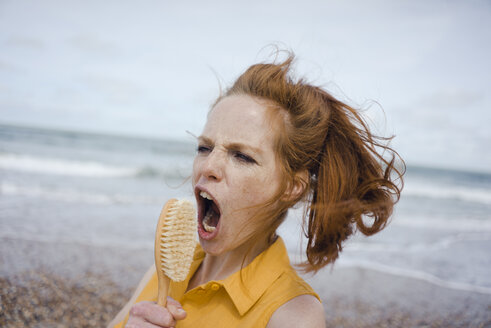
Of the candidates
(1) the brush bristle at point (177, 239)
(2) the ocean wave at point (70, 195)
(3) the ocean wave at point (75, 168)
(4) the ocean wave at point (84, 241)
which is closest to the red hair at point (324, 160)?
(1) the brush bristle at point (177, 239)

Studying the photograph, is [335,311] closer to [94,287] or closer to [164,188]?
[94,287]

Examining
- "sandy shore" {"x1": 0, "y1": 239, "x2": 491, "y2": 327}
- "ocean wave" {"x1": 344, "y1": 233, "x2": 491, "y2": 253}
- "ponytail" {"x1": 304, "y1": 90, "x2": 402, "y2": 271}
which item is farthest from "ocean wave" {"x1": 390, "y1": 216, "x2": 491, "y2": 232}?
"ponytail" {"x1": 304, "y1": 90, "x2": 402, "y2": 271}

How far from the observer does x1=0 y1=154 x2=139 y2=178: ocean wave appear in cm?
1452

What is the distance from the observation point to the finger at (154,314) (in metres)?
1.36

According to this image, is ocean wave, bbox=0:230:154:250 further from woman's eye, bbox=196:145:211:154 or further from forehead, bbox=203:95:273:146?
forehead, bbox=203:95:273:146

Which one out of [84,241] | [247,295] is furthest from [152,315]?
[84,241]

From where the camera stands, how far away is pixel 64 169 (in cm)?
1569

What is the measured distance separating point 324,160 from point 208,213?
71 cm

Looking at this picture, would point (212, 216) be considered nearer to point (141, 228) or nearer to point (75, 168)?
point (141, 228)

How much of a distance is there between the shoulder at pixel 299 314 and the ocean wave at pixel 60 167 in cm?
1476

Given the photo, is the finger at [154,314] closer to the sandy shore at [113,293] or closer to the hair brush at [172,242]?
the hair brush at [172,242]

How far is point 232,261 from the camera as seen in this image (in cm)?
187

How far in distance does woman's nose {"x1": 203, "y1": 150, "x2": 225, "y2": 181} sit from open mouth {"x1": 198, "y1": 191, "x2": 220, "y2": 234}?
15cm

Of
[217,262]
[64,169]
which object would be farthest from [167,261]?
[64,169]
